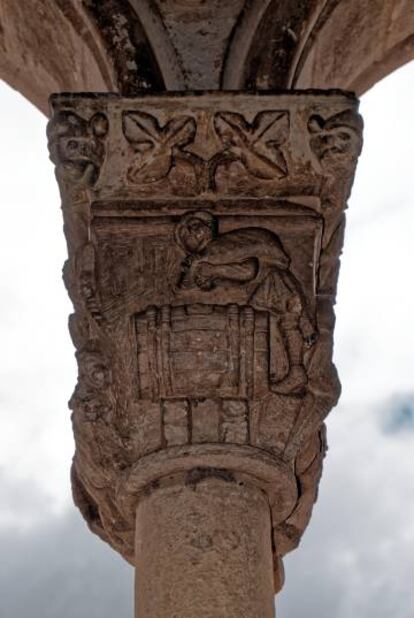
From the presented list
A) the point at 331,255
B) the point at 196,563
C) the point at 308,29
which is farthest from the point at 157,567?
the point at 308,29

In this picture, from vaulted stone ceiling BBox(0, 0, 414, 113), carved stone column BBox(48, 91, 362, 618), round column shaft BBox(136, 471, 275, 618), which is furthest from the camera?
vaulted stone ceiling BBox(0, 0, 414, 113)

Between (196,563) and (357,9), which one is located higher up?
(357,9)

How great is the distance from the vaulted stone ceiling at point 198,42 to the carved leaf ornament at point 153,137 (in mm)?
371

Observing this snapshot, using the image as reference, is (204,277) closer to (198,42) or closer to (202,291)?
(202,291)

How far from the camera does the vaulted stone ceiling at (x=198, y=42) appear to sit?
21.6 ft

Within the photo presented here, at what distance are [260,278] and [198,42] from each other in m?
1.08

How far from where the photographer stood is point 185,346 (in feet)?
19.9

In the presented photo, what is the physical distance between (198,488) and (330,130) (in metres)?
1.25

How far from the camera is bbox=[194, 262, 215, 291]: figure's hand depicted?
6156 mm

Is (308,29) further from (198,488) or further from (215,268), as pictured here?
(198,488)

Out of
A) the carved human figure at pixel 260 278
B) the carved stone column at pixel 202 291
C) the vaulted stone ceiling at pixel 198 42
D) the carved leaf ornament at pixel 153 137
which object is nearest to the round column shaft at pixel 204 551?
the carved stone column at pixel 202 291

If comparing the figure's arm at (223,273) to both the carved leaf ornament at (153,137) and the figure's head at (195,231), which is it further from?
the carved leaf ornament at (153,137)

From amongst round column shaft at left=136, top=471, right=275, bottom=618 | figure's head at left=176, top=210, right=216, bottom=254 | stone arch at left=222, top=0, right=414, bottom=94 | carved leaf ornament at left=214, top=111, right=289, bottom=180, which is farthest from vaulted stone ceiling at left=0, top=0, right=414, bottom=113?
round column shaft at left=136, top=471, right=275, bottom=618

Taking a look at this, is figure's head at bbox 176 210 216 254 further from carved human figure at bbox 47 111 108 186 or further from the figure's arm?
carved human figure at bbox 47 111 108 186
